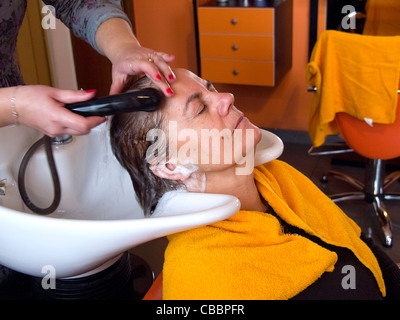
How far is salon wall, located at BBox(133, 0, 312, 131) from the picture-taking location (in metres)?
3.33

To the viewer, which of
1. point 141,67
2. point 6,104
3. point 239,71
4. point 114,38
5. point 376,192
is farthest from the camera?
point 239,71

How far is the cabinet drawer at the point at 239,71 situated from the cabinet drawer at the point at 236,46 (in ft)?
0.12

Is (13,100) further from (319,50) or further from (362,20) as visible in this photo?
(362,20)

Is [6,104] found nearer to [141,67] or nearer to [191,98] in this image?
[141,67]

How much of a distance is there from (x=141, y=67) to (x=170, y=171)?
0.25 metres

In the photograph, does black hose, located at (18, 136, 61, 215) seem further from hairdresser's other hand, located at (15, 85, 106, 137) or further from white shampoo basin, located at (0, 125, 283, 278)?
hairdresser's other hand, located at (15, 85, 106, 137)

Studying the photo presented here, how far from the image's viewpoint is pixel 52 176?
4.08 ft

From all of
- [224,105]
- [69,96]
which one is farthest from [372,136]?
[69,96]

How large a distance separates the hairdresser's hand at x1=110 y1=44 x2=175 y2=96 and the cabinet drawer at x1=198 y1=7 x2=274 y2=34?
1.83 meters

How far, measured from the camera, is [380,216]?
7.89ft

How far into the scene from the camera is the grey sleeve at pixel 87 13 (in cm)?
130

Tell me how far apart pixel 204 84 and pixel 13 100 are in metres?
0.44

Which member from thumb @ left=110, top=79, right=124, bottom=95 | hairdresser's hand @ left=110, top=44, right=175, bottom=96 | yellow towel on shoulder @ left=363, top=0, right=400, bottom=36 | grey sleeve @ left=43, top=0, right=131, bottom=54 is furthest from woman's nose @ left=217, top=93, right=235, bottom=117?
yellow towel on shoulder @ left=363, top=0, right=400, bottom=36
